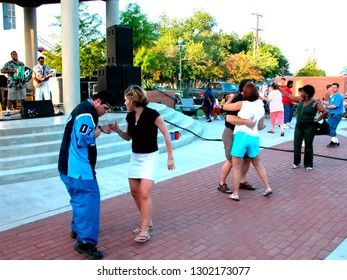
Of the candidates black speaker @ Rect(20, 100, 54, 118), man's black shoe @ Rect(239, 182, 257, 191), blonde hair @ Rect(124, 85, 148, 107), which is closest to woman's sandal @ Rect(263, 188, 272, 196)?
man's black shoe @ Rect(239, 182, 257, 191)

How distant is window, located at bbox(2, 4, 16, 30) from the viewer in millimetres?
27359

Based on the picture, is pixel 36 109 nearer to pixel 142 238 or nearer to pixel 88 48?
pixel 142 238

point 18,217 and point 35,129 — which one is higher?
point 35,129

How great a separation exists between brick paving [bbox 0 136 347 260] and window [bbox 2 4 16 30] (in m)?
25.1

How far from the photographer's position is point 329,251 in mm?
4301

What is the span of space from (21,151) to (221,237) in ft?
15.3

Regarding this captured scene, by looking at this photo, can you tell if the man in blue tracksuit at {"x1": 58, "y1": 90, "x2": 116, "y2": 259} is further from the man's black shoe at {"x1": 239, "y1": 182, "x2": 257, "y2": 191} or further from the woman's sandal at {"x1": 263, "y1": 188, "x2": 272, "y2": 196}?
the man's black shoe at {"x1": 239, "y1": 182, "x2": 257, "y2": 191}

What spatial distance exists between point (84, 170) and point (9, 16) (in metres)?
27.6

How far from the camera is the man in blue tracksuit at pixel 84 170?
4020 millimetres

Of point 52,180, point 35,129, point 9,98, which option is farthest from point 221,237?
point 9,98

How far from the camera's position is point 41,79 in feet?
37.1

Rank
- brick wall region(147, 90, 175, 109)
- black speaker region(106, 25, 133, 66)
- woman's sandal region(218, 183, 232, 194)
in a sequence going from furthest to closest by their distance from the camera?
brick wall region(147, 90, 175, 109)
black speaker region(106, 25, 133, 66)
woman's sandal region(218, 183, 232, 194)

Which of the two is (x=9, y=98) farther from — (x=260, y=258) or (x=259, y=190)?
(x=260, y=258)

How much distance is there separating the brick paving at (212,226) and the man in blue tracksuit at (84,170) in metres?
0.28
